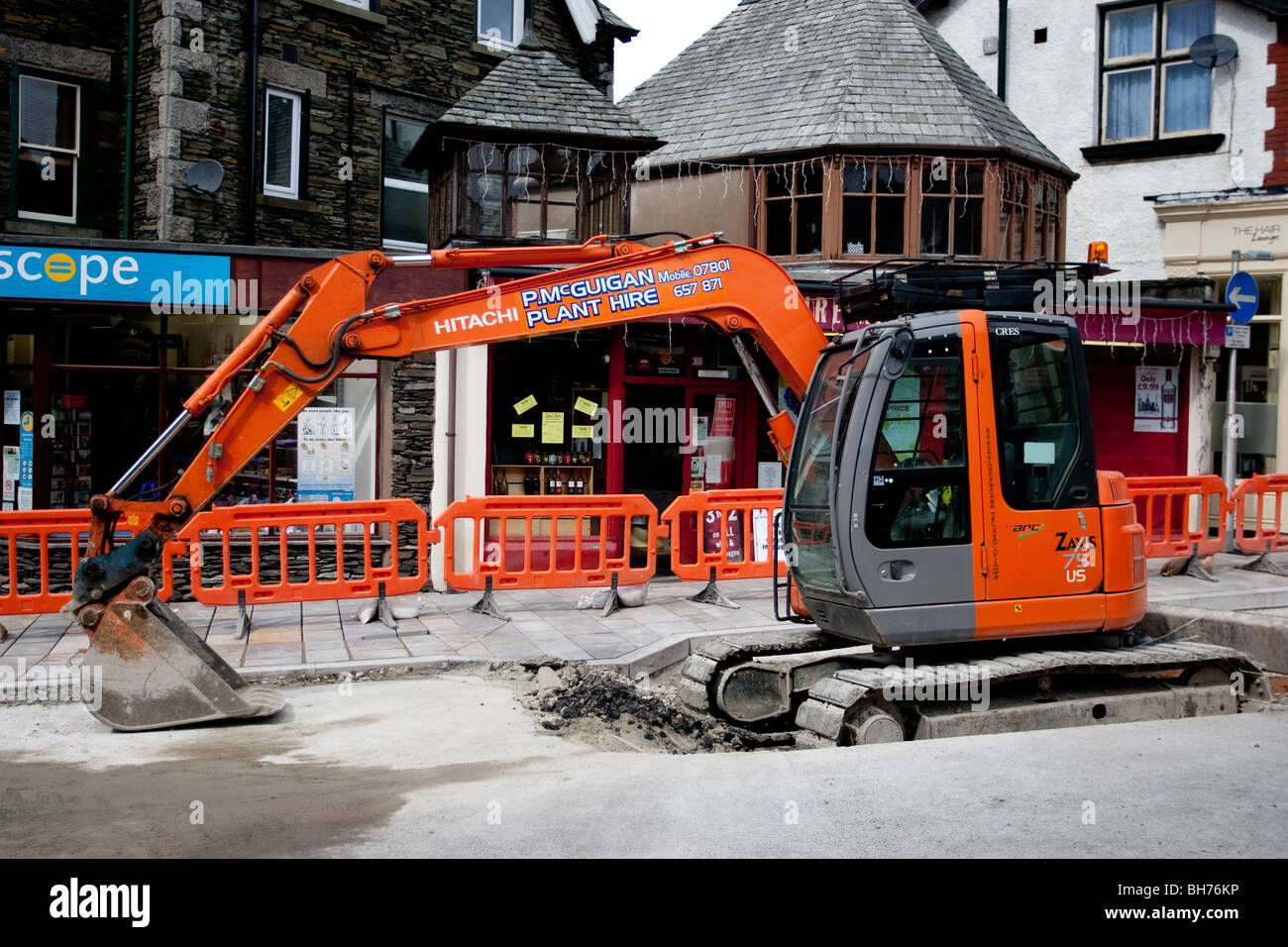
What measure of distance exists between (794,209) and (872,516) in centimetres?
1029

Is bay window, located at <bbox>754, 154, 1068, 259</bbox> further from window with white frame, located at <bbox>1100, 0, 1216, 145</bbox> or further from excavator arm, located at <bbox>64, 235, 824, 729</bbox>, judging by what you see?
excavator arm, located at <bbox>64, 235, 824, 729</bbox>

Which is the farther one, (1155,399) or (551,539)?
(1155,399)

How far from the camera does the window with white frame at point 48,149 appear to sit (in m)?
14.5

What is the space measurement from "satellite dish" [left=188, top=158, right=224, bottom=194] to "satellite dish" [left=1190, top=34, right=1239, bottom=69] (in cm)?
1535

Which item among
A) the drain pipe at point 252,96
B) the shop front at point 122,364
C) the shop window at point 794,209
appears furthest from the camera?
the shop window at point 794,209

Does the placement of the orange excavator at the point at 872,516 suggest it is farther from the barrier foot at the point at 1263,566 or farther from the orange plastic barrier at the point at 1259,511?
the barrier foot at the point at 1263,566

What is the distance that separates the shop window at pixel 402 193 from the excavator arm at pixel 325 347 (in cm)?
932

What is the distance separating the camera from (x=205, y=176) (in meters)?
14.6

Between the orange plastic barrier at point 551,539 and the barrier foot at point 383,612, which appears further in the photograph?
the orange plastic barrier at point 551,539

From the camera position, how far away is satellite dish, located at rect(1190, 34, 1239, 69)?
1798 cm

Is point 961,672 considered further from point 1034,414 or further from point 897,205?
point 897,205

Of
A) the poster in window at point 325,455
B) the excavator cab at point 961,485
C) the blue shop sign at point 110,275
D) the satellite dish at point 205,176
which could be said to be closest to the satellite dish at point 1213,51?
the excavator cab at point 961,485

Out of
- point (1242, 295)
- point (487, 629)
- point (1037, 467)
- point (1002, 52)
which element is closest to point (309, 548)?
point (487, 629)
